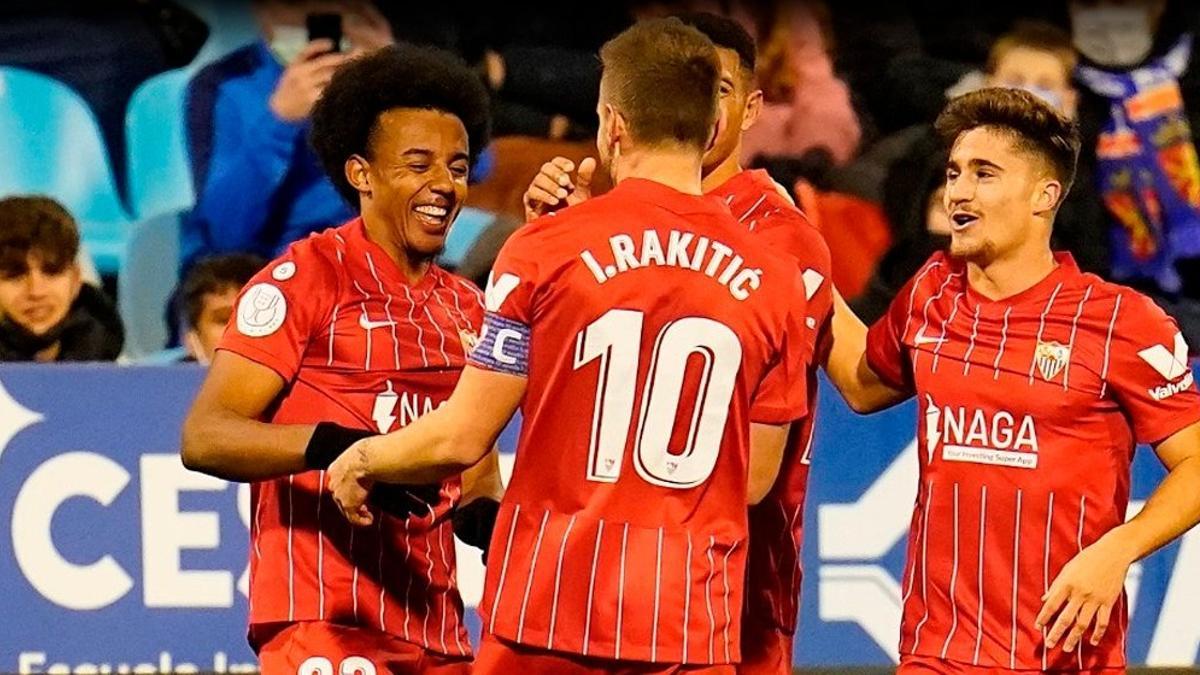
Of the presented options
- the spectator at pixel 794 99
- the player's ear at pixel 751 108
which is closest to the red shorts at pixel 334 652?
the player's ear at pixel 751 108

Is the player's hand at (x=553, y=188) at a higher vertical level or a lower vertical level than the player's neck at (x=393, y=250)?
higher

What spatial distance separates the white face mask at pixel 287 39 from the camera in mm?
9195

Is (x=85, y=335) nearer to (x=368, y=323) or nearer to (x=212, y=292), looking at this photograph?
(x=212, y=292)

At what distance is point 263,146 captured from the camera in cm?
897

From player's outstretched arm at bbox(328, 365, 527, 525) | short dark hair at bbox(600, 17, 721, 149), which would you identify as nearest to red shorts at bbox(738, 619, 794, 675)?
player's outstretched arm at bbox(328, 365, 527, 525)

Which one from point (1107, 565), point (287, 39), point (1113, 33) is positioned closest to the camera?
point (1107, 565)

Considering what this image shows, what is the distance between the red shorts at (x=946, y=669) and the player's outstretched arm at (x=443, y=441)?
1.24 m

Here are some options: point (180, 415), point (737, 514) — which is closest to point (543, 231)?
point (737, 514)

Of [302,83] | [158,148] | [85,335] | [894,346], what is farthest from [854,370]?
[158,148]

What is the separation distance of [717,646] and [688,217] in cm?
80

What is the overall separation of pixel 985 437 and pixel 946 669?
0.51 metres

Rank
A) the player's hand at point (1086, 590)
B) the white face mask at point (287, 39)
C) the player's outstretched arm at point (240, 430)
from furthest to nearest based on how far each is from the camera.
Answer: the white face mask at point (287, 39), the player's hand at point (1086, 590), the player's outstretched arm at point (240, 430)

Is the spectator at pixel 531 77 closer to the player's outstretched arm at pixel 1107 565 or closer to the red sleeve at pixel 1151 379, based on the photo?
the red sleeve at pixel 1151 379

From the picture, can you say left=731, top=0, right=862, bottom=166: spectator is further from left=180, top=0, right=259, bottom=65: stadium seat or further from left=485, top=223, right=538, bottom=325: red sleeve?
left=485, top=223, right=538, bottom=325: red sleeve
